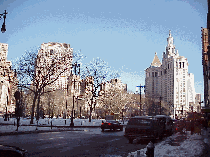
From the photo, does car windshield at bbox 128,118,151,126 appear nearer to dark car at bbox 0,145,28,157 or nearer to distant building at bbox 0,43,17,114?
dark car at bbox 0,145,28,157

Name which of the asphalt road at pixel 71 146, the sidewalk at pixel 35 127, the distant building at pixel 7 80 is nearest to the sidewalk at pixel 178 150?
the asphalt road at pixel 71 146

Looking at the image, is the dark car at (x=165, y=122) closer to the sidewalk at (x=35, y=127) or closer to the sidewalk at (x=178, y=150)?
the sidewalk at (x=178, y=150)

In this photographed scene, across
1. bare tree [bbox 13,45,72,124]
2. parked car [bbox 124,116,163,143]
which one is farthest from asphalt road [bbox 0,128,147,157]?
bare tree [bbox 13,45,72,124]

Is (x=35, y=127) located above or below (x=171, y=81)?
below

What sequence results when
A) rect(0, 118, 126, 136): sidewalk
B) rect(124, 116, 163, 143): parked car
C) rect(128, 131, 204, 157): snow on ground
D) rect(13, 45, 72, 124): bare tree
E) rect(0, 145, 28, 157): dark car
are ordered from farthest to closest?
1. rect(13, 45, 72, 124): bare tree
2. rect(0, 118, 126, 136): sidewalk
3. rect(124, 116, 163, 143): parked car
4. rect(128, 131, 204, 157): snow on ground
5. rect(0, 145, 28, 157): dark car

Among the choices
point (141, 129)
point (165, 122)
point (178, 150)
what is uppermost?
point (141, 129)

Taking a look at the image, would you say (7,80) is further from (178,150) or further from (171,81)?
(171,81)

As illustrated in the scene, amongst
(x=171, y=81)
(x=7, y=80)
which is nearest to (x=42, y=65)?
(x=7, y=80)

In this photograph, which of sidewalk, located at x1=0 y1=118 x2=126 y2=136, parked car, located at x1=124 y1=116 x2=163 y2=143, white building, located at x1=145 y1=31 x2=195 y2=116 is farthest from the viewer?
white building, located at x1=145 y1=31 x2=195 y2=116

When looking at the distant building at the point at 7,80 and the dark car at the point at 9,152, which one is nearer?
the dark car at the point at 9,152

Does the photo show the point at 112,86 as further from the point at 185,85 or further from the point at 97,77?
the point at 185,85

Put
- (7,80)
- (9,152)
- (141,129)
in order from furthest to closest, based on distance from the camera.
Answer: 1. (7,80)
2. (141,129)
3. (9,152)

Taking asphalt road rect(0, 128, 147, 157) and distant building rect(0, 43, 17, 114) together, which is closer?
asphalt road rect(0, 128, 147, 157)

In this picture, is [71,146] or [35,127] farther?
[35,127]
